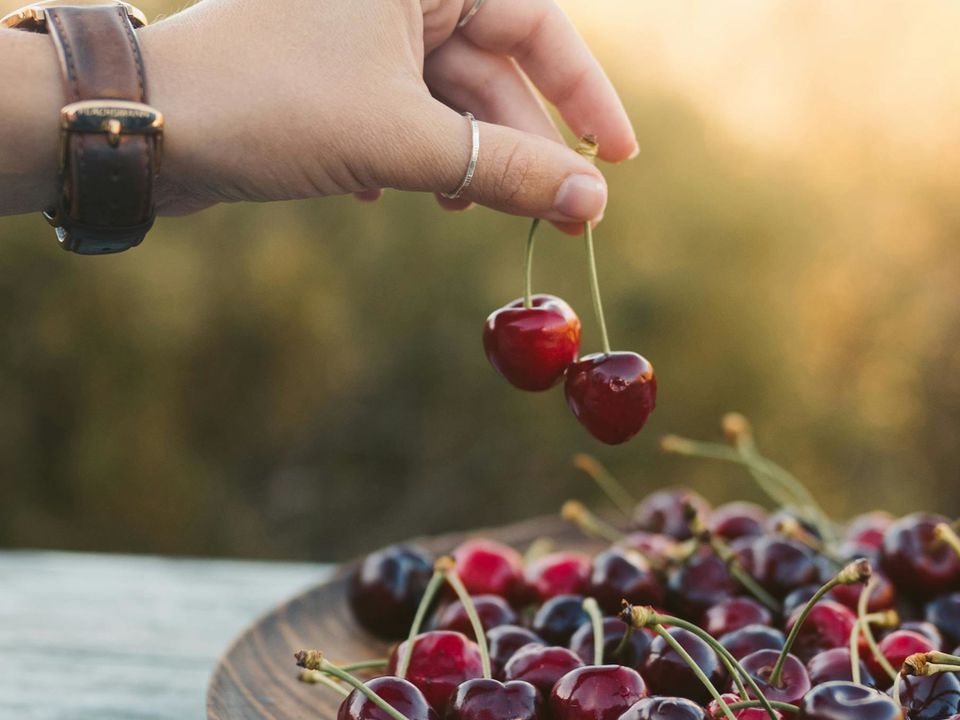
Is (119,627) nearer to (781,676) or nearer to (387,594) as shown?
(387,594)

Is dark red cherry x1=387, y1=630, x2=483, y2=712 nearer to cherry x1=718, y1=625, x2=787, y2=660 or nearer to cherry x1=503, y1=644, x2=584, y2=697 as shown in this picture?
cherry x1=503, y1=644, x2=584, y2=697

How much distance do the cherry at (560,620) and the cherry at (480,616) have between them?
0.03 m

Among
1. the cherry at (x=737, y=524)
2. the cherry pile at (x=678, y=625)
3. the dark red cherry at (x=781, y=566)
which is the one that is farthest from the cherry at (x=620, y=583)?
the cherry at (x=737, y=524)

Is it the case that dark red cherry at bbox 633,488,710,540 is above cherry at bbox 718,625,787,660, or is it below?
below

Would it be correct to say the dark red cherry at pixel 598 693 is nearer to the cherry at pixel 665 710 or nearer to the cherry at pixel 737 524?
the cherry at pixel 665 710

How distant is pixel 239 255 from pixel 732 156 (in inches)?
59.0

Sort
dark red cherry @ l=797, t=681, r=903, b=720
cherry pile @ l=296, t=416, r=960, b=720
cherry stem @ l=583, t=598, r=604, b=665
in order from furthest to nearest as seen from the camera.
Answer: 1. cherry stem @ l=583, t=598, r=604, b=665
2. cherry pile @ l=296, t=416, r=960, b=720
3. dark red cherry @ l=797, t=681, r=903, b=720

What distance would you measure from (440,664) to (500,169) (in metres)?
0.43

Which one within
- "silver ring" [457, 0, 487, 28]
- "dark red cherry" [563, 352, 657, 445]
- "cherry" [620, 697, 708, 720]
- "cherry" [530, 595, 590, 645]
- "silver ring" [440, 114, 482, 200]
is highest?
"silver ring" [457, 0, 487, 28]

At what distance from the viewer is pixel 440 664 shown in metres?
0.88

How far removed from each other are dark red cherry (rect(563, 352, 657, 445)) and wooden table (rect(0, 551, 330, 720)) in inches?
19.7

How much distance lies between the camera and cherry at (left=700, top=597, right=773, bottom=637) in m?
0.96

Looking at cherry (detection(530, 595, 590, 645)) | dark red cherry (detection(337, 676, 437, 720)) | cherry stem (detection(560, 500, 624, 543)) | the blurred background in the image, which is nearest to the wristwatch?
dark red cherry (detection(337, 676, 437, 720))

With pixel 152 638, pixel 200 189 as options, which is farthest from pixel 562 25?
pixel 152 638
